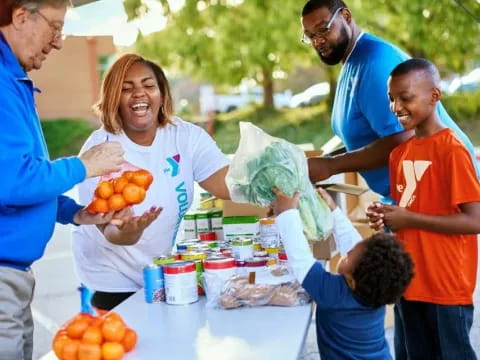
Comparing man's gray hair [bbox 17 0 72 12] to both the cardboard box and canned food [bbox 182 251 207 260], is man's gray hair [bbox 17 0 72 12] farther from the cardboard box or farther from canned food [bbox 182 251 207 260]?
the cardboard box

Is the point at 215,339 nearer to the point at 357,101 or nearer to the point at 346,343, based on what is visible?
the point at 346,343

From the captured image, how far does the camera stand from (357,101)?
132 inches

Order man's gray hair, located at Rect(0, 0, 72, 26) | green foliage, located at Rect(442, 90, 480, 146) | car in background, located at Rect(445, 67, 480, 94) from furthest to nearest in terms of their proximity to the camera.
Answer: car in background, located at Rect(445, 67, 480, 94), green foliage, located at Rect(442, 90, 480, 146), man's gray hair, located at Rect(0, 0, 72, 26)

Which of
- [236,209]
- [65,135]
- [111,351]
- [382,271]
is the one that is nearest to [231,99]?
[65,135]

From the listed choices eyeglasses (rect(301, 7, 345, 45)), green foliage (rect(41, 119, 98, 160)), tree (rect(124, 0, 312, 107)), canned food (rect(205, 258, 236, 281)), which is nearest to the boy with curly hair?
canned food (rect(205, 258, 236, 281))

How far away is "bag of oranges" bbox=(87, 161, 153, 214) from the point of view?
265 cm

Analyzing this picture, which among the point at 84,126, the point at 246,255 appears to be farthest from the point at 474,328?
the point at 84,126

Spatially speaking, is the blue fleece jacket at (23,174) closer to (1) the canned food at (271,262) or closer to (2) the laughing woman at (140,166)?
(2) the laughing woman at (140,166)

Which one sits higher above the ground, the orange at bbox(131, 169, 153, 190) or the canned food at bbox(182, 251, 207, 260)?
the orange at bbox(131, 169, 153, 190)

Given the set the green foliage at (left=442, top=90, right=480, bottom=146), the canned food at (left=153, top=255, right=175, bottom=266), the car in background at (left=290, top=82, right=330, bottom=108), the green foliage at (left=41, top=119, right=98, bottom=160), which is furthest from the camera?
the green foliage at (left=41, top=119, right=98, bottom=160)

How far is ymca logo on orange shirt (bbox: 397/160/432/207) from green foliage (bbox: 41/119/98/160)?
19.4m

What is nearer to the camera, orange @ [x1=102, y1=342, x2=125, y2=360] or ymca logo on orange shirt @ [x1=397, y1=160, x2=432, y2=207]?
orange @ [x1=102, y1=342, x2=125, y2=360]

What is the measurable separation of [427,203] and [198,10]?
18.9 feet

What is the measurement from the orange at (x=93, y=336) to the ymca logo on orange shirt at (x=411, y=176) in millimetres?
1426
